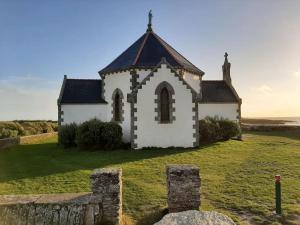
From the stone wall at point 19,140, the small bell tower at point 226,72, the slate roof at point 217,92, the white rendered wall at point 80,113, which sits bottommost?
the stone wall at point 19,140

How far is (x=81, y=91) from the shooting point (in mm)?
27328

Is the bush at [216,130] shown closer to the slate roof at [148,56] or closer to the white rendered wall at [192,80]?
the white rendered wall at [192,80]

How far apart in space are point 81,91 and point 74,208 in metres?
19.8

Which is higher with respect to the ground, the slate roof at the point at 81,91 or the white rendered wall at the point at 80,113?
the slate roof at the point at 81,91

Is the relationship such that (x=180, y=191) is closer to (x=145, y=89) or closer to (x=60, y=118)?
(x=145, y=89)

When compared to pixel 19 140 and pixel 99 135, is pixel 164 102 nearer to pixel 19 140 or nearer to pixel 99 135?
pixel 99 135

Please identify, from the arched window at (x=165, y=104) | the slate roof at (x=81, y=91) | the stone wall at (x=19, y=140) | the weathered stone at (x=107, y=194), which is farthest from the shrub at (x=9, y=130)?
the weathered stone at (x=107, y=194)

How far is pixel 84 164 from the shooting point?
16719 millimetres

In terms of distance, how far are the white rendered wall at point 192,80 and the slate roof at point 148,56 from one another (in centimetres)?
35

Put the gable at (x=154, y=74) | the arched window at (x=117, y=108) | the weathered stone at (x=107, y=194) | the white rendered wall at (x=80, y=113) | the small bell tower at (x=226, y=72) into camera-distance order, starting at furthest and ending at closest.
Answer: the small bell tower at (x=226, y=72)
the white rendered wall at (x=80, y=113)
the arched window at (x=117, y=108)
the gable at (x=154, y=74)
the weathered stone at (x=107, y=194)

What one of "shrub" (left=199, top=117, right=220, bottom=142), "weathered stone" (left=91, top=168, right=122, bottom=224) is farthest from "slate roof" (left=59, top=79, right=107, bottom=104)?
"weathered stone" (left=91, top=168, right=122, bottom=224)

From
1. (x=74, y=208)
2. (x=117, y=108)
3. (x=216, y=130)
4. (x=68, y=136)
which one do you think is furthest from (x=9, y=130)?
(x=74, y=208)

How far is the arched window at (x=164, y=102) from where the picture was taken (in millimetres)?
21750

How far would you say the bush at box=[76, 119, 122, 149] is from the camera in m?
21.5
